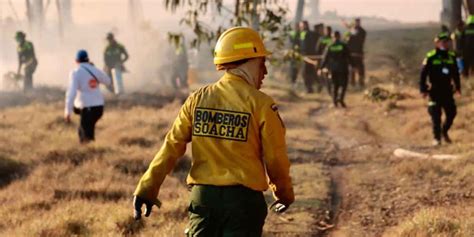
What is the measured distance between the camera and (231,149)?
3.80 metres

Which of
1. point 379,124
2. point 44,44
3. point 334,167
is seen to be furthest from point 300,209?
point 44,44

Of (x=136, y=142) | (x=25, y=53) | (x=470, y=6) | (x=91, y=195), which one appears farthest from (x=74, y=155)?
(x=470, y=6)

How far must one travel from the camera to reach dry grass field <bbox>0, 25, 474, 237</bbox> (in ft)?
21.3

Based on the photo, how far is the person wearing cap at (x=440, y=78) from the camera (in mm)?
10469

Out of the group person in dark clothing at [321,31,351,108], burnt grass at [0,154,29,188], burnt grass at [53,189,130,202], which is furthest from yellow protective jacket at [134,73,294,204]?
person in dark clothing at [321,31,351,108]

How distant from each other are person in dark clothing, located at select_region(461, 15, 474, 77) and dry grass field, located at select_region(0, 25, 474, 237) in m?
2.42

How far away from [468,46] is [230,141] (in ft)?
48.1

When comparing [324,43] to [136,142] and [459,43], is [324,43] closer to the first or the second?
[459,43]

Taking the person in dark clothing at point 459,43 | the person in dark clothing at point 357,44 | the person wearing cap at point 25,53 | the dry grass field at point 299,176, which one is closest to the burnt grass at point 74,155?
the dry grass field at point 299,176

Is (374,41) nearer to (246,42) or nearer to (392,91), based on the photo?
(392,91)

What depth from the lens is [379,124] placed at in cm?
1438

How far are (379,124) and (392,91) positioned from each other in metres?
3.22

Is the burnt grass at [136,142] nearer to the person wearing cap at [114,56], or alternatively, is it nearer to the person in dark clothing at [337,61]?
the person in dark clothing at [337,61]

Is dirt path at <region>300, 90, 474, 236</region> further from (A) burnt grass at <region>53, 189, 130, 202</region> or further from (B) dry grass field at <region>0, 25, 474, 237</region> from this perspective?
(A) burnt grass at <region>53, 189, 130, 202</region>
